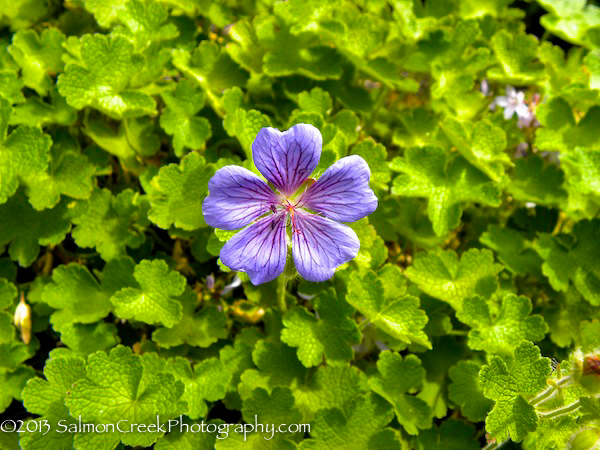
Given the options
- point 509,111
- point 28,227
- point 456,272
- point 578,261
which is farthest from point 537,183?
point 28,227

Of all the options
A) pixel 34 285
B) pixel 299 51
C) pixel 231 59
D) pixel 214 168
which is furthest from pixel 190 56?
pixel 34 285

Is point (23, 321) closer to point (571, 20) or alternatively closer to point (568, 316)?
point (568, 316)

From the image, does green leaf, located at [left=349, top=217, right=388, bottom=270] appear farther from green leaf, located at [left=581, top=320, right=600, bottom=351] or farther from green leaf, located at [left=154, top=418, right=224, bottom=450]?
green leaf, located at [left=581, top=320, right=600, bottom=351]

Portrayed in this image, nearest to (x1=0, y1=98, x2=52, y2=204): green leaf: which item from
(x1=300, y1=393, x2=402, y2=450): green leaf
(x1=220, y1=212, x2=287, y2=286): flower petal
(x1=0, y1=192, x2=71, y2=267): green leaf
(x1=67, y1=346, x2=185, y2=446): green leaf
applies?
(x1=0, y1=192, x2=71, y2=267): green leaf

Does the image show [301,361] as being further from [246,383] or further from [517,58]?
[517,58]

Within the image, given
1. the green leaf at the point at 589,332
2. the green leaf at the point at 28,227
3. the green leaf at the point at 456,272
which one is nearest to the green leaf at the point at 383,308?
the green leaf at the point at 456,272
